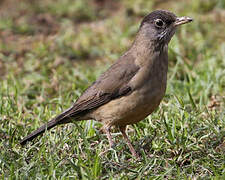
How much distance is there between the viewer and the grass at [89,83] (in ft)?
17.7

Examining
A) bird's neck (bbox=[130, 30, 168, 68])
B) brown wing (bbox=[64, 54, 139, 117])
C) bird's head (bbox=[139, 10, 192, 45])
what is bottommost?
brown wing (bbox=[64, 54, 139, 117])

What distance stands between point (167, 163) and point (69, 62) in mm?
4433

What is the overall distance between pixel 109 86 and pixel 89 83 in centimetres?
220

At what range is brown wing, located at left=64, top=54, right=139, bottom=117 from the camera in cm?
619

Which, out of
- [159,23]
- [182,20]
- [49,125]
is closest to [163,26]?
[159,23]

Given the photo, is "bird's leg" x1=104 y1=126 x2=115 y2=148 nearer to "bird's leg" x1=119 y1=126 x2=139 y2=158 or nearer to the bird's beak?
"bird's leg" x1=119 y1=126 x2=139 y2=158

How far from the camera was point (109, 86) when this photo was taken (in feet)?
20.7

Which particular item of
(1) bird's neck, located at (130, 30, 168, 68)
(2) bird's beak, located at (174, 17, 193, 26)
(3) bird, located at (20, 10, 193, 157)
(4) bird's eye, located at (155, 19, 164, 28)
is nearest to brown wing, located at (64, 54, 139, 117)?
(3) bird, located at (20, 10, 193, 157)

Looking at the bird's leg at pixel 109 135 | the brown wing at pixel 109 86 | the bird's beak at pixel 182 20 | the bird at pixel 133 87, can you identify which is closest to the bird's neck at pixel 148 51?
the bird at pixel 133 87

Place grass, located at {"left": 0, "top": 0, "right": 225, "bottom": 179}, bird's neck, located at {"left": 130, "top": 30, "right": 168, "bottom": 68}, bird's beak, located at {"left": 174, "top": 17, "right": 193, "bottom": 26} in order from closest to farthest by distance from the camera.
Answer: grass, located at {"left": 0, "top": 0, "right": 225, "bottom": 179}
bird's neck, located at {"left": 130, "top": 30, "right": 168, "bottom": 68}
bird's beak, located at {"left": 174, "top": 17, "right": 193, "bottom": 26}

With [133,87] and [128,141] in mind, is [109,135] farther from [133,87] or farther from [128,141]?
[133,87]

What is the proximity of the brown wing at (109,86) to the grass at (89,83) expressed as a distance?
34 cm

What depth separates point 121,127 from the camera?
6.36 meters

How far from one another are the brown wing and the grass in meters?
0.34
